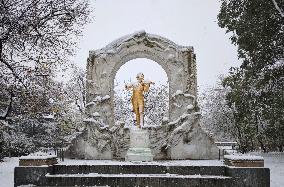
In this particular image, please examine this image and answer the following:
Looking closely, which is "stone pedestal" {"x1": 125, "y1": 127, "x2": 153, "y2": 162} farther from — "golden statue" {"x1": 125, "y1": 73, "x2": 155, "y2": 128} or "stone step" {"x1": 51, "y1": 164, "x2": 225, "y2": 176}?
"stone step" {"x1": 51, "y1": 164, "x2": 225, "y2": 176}

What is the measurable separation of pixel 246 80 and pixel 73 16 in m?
9.80

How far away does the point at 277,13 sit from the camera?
19.0 metres

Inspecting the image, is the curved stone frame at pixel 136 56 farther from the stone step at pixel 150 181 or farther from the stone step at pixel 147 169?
the stone step at pixel 150 181

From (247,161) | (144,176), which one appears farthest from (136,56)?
(247,161)

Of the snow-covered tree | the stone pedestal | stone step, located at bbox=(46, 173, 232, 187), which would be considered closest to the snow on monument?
the stone pedestal

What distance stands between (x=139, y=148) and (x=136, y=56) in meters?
4.48

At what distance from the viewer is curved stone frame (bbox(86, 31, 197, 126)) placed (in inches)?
655

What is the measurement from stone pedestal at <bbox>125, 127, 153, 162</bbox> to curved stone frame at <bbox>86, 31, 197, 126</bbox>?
82.2 inches

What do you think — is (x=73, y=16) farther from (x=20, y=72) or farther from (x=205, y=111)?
(x=205, y=111)

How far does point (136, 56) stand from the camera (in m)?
17.0

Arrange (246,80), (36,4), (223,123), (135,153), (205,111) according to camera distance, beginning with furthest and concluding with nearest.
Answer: (205,111), (223,123), (246,80), (36,4), (135,153)

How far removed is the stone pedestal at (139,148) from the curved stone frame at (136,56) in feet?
6.85

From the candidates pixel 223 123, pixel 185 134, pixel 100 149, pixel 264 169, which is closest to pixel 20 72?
pixel 100 149

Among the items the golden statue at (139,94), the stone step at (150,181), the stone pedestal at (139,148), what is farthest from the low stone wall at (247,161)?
the golden statue at (139,94)
